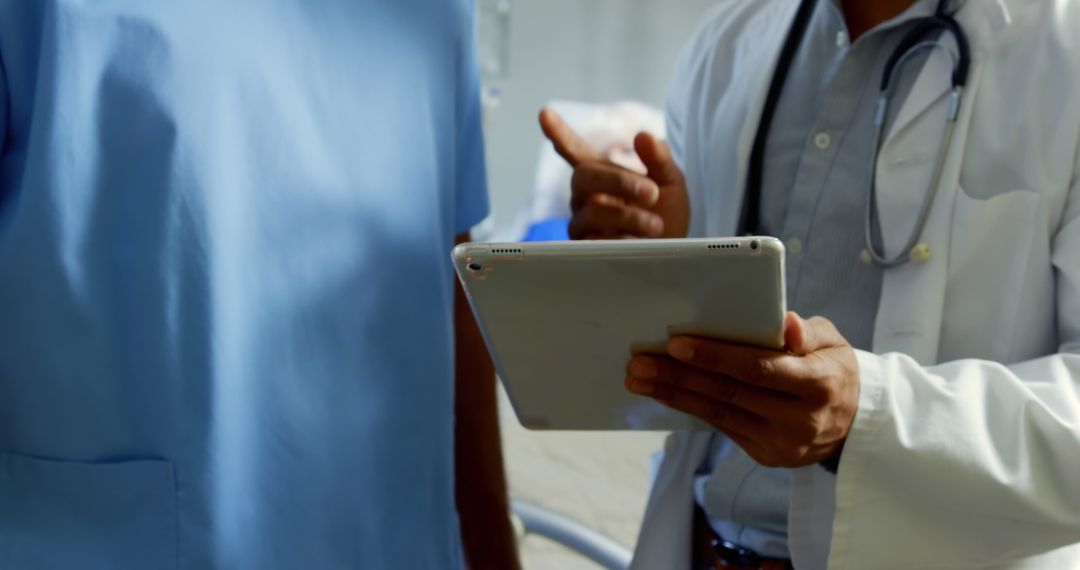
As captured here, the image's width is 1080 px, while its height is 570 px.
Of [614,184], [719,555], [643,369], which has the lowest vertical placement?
[719,555]

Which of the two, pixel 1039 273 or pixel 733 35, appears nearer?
pixel 1039 273

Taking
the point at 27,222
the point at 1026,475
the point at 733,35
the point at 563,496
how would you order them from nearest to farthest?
1. the point at 27,222
2. the point at 1026,475
3. the point at 733,35
4. the point at 563,496

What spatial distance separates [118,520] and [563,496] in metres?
1.47

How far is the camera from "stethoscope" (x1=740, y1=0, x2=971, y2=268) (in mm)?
958

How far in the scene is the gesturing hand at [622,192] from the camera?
1.04 metres

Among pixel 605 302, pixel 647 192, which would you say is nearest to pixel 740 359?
pixel 605 302

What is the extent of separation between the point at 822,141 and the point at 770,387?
1.46ft

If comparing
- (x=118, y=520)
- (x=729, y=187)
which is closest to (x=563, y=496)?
(x=729, y=187)

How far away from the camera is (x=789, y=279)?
3.49 ft

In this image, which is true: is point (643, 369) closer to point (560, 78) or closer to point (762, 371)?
point (762, 371)

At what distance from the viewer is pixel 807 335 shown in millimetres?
747

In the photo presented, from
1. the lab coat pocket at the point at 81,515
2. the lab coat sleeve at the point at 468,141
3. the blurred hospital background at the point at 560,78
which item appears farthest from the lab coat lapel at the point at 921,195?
the blurred hospital background at the point at 560,78

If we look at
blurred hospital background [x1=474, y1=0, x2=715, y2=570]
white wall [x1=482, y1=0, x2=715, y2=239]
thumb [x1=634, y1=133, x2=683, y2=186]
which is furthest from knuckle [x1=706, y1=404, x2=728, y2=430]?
white wall [x1=482, y1=0, x2=715, y2=239]

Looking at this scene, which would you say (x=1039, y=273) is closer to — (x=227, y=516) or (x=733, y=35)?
(x=733, y=35)
